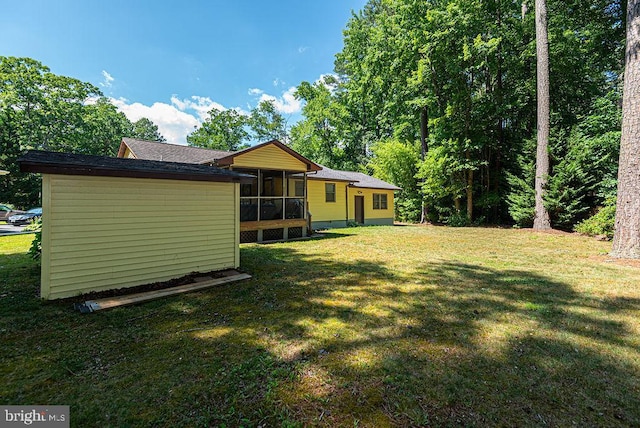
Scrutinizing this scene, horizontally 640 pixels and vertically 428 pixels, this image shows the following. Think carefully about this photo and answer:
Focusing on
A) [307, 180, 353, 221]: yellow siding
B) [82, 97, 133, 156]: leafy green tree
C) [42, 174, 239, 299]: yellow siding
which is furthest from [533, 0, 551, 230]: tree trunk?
[82, 97, 133, 156]: leafy green tree

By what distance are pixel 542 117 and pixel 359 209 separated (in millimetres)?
10328

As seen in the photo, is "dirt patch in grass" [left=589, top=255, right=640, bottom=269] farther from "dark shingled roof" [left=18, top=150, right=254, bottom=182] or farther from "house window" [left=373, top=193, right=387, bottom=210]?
"house window" [left=373, top=193, right=387, bottom=210]

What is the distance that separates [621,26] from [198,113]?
125 ft

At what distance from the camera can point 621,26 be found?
1432 centimetres

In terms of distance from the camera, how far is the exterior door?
17672 millimetres

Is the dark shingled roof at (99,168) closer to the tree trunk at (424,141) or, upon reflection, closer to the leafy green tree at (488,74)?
the leafy green tree at (488,74)

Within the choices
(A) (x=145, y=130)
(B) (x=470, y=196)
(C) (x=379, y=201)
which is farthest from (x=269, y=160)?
(A) (x=145, y=130)

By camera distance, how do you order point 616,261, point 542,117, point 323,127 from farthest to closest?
1. point 323,127
2. point 542,117
3. point 616,261

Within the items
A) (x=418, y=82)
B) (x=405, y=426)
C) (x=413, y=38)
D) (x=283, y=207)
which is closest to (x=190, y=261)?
(x=405, y=426)

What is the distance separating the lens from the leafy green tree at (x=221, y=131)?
1362 inches

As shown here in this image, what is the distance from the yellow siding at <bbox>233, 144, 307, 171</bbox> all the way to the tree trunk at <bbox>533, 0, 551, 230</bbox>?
11622 millimetres

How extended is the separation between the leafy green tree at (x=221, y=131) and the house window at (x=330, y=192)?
2379cm

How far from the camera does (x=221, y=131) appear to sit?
35.5 metres

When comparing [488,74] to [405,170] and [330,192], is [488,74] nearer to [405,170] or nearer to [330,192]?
[405,170]
